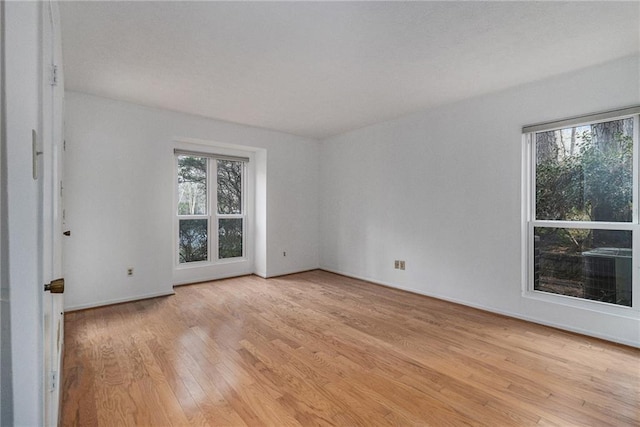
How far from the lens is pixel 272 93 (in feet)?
11.3

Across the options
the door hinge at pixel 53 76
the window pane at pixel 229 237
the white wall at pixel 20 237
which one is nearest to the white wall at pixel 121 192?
the window pane at pixel 229 237

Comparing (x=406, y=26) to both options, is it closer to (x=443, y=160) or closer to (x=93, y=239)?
(x=443, y=160)

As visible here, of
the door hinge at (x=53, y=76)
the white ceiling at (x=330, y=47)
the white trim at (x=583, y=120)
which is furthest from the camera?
the white trim at (x=583, y=120)

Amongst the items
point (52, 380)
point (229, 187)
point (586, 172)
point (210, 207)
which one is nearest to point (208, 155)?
point (229, 187)

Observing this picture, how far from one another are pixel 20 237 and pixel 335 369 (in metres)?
2.02

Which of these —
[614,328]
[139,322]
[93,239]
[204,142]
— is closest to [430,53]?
[614,328]

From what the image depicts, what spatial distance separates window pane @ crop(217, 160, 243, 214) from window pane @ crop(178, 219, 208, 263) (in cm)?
40

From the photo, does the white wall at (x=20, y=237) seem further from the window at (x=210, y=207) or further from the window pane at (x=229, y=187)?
the window pane at (x=229, y=187)

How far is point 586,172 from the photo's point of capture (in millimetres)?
2906

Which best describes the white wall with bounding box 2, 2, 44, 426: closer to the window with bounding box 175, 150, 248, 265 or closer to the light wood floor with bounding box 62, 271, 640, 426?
the light wood floor with bounding box 62, 271, 640, 426

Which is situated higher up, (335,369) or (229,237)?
(229,237)

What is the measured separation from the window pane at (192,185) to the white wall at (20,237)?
12.9 feet

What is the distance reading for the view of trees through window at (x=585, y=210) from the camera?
2709 mm

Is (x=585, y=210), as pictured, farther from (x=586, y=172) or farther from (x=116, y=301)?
Result: (x=116, y=301)
